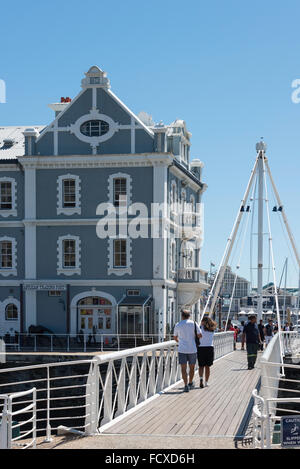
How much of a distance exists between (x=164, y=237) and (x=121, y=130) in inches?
258

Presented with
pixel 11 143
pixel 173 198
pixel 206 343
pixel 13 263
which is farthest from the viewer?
pixel 11 143

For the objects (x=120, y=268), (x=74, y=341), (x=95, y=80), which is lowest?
(x=74, y=341)

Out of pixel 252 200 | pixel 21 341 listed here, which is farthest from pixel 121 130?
pixel 21 341

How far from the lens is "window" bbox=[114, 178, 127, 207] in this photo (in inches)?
1767

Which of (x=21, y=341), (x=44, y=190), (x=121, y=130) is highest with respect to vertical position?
(x=121, y=130)

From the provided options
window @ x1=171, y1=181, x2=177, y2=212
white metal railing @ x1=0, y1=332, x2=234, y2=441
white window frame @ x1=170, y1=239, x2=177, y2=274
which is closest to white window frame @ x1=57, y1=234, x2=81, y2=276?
white window frame @ x1=170, y1=239, x2=177, y2=274

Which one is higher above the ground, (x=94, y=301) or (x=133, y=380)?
(x=94, y=301)

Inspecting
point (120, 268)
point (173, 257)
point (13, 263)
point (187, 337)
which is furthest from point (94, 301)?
point (187, 337)

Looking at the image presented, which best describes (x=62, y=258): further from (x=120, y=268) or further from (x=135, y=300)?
(x=135, y=300)

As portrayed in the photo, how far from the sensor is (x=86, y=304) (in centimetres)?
4500

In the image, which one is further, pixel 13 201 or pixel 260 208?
pixel 13 201

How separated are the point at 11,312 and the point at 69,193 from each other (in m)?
7.66

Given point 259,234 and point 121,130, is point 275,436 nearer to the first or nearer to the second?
point 259,234

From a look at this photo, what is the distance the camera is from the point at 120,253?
44906 millimetres
